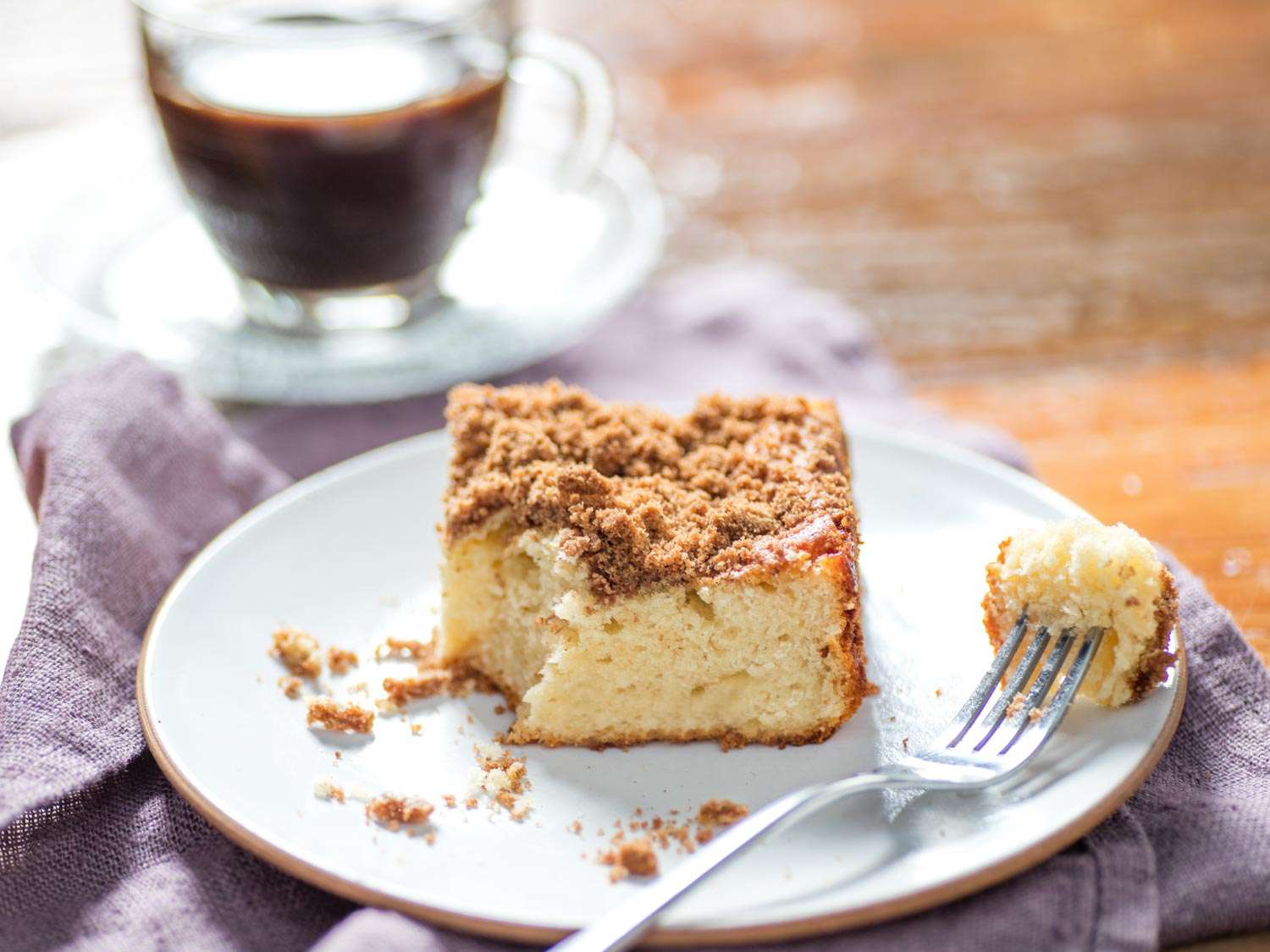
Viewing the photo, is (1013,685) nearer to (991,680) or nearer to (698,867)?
Result: (991,680)

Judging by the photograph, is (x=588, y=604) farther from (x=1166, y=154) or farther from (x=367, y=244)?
(x=1166, y=154)

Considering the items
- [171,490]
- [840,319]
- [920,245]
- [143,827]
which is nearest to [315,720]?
[143,827]

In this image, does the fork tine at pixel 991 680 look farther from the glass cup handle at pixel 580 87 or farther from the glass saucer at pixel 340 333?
the glass cup handle at pixel 580 87

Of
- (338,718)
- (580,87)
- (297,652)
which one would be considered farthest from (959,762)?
(580,87)

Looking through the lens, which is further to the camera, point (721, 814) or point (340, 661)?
point (340, 661)

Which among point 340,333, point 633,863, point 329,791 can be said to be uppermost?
point 633,863

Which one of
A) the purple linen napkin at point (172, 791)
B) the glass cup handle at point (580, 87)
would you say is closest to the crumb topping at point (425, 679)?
the purple linen napkin at point (172, 791)

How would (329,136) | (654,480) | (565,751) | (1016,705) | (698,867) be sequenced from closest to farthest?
(698,867), (1016,705), (565,751), (654,480), (329,136)
